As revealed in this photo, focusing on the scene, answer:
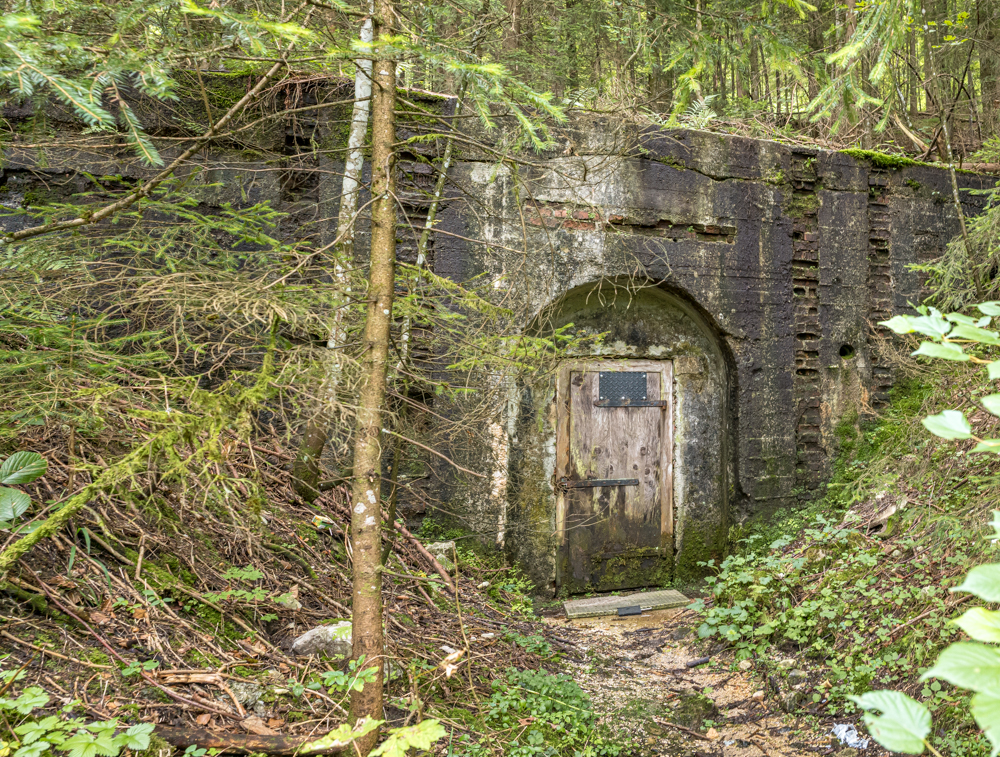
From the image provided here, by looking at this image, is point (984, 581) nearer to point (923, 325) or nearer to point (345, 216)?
point (923, 325)

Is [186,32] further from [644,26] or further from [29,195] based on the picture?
[644,26]

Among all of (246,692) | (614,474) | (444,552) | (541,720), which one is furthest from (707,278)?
(246,692)

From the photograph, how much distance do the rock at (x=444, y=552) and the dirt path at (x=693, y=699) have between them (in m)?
1.01

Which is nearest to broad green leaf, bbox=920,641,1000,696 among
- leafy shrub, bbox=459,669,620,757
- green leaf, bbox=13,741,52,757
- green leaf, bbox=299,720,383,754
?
green leaf, bbox=299,720,383,754

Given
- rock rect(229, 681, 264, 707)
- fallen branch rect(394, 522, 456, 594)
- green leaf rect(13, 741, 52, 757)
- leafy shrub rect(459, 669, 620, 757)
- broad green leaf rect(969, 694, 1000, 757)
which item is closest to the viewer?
broad green leaf rect(969, 694, 1000, 757)

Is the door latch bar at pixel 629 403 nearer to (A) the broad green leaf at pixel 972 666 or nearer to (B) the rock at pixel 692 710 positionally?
(B) the rock at pixel 692 710

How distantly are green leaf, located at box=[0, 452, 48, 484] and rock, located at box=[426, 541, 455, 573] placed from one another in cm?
292

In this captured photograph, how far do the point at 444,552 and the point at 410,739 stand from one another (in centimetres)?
305

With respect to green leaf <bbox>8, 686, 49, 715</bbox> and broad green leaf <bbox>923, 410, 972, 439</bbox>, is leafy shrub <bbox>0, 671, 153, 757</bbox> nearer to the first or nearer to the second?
green leaf <bbox>8, 686, 49, 715</bbox>

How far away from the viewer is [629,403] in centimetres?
628

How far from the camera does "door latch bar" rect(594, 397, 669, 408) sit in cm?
621

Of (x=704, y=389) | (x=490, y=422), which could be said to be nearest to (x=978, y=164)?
(x=704, y=389)

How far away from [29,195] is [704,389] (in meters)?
5.87

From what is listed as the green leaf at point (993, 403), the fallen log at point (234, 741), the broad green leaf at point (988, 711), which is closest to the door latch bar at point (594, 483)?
the fallen log at point (234, 741)
